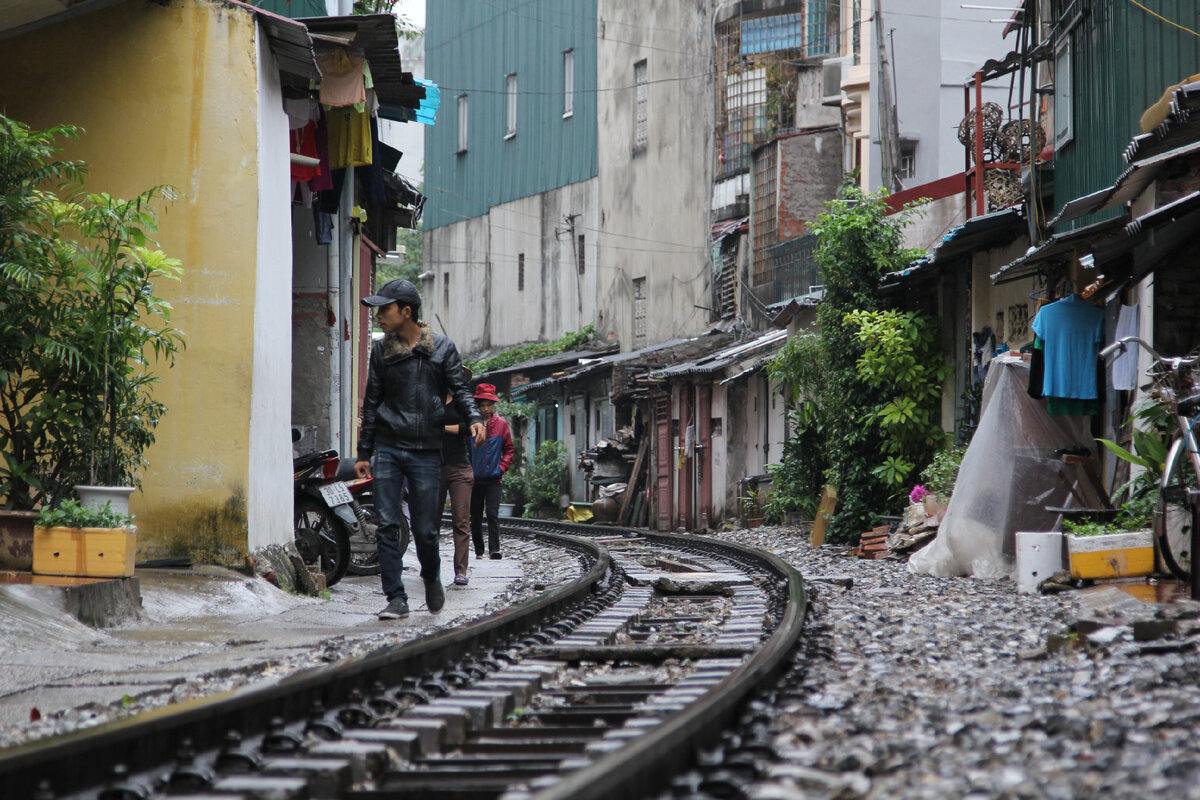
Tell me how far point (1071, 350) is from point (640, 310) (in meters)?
24.7

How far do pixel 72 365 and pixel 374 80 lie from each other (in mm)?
5212

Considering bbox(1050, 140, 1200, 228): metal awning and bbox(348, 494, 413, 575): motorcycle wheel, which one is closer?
bbox(1050, 140, 1200, 228): metal awning

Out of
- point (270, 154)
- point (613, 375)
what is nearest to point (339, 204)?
point (270, 154)

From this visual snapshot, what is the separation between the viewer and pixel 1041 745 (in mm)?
3547

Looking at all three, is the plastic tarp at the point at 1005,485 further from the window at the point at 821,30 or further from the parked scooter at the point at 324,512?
the window at the point at 821,30

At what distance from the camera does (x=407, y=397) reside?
781cm

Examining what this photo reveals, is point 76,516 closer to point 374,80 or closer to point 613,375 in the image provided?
point 374,80

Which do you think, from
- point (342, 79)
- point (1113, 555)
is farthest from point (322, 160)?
point (1113, 555)

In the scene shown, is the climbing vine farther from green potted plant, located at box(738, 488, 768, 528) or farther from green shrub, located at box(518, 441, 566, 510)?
green shrub, located at box(518, 441, 566, 510)

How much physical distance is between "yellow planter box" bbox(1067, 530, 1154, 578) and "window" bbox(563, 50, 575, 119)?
3133 cm

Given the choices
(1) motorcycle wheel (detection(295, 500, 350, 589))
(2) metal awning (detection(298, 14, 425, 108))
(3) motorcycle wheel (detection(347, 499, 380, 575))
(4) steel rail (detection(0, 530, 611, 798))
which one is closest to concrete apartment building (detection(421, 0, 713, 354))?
(2) metal awning (detection(298, 14, 425, 108))

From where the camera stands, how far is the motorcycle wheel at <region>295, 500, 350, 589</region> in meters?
9.79

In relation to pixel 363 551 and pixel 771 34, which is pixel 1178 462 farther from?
pixel 771 34

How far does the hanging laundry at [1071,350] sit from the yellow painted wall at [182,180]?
6066 mm
